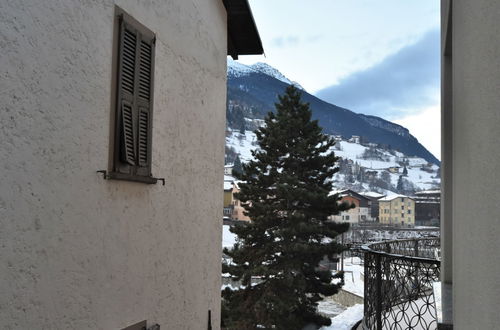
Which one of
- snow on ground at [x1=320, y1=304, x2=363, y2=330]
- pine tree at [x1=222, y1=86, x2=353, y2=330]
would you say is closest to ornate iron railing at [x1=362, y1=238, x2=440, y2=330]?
snow on ground at [x1=320, y1=304, x2=363, y2=330]

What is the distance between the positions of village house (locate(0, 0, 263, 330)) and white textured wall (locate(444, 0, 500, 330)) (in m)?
2.41

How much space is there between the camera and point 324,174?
24250 mm

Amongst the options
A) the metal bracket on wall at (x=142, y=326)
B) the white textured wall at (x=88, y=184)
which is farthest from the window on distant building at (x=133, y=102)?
the metal bracket on wall at (x=142, y=326)

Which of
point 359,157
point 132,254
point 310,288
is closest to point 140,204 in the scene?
point 132,254

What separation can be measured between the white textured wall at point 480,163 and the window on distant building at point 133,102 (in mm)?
2601

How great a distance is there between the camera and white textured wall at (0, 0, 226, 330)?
2883 millimetres

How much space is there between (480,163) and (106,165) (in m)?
2.82

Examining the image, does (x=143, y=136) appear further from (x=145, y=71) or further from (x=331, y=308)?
(x=331, y=308)

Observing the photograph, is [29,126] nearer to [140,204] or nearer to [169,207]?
[140,204]

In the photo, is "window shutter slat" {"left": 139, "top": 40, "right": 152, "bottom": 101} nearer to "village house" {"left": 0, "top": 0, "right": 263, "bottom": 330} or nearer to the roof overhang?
"village house" {"left": 0, "top": 0, "right": 263, "bottom": 330}

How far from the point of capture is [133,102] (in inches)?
167

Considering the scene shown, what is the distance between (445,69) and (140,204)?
12.0 ft

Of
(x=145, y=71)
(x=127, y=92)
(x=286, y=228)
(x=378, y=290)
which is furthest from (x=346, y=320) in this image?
(x=127, y=92)

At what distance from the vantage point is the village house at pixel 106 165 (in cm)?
291
